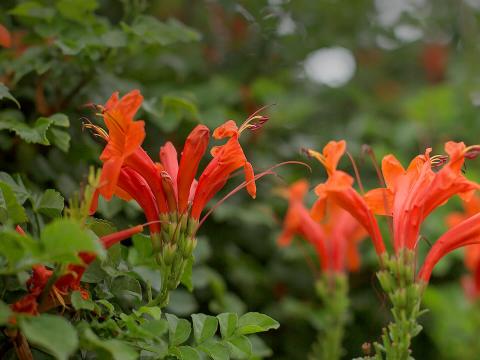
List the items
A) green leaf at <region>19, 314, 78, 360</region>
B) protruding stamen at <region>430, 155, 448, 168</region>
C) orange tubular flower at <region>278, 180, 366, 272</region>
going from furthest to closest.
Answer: orange tubular flower at <region>278, 180, 366, 272</region>
protruding stamen at <region>430, 155, 448, 168</region>
green leaf at <region>19, 314, 78, 360</region>

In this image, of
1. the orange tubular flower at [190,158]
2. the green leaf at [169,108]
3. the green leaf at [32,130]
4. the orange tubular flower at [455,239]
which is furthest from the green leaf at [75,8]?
the orange tubular flower at [455,239]

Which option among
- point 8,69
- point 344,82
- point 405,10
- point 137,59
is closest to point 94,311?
point 8,69

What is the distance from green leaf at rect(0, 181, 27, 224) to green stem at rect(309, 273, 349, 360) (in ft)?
4.31

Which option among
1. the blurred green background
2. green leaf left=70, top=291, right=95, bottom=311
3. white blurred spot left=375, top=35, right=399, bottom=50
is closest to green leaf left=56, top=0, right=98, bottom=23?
the blurred green background

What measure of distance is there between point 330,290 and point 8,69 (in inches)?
54.4

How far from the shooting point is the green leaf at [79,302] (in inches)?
46.3

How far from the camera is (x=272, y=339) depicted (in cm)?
278

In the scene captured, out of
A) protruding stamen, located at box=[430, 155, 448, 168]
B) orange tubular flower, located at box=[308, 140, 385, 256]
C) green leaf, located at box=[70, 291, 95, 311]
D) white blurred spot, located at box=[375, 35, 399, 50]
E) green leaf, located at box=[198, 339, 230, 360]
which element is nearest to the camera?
green leaf, located at box=[70, 291, 95, 311]

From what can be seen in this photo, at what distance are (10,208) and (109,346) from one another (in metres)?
0.35

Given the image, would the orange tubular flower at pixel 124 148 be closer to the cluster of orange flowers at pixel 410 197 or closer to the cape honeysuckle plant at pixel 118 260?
the cape honeysuckle plant at pixel 118 260

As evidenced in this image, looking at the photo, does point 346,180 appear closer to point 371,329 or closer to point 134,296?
point 134,296

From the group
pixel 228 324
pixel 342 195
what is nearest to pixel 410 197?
pixel 342 195

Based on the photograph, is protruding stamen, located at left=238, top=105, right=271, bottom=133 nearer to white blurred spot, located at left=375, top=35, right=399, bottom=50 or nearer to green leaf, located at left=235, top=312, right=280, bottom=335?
green leaf, located at left=235, top=312, right=280, bottom=335

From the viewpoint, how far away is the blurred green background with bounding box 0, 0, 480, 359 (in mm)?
1908
